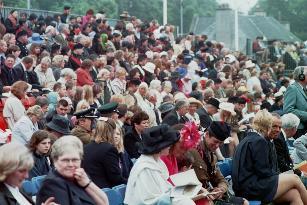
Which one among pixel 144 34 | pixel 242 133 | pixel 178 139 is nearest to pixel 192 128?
pixel 178 139

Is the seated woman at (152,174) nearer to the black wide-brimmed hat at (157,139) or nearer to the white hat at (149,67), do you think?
the black wide-brimmed hat at (157,139)

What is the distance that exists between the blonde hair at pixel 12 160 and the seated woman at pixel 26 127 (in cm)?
527

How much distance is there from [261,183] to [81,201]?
146 inches

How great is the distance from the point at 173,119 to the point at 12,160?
778 centimetres

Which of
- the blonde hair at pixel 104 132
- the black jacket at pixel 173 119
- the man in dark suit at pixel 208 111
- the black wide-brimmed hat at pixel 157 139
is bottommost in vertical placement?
the man in dark suit at pixel 208 111

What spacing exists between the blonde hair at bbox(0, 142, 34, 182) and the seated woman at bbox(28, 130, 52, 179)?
3417 millimetres

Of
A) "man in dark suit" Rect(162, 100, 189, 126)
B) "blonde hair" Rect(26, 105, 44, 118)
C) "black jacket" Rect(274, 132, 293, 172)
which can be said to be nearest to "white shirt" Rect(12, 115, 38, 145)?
"blonde hair" Rect(26, 105, 44, 118)

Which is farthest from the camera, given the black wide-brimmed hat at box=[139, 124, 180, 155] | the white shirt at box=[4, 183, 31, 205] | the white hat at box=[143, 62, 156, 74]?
the white hat at box=[143, 62, 156, 74]

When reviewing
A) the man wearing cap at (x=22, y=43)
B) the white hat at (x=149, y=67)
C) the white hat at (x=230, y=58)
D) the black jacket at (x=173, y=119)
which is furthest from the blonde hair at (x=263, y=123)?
the white hat at (x=230, y=58)

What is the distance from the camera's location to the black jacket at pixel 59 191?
7.10 meters

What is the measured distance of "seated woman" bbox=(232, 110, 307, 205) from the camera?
10.4 metres

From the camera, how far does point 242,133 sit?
14.4 meters

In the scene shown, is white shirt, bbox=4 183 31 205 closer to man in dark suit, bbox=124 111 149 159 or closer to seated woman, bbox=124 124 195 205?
seated woman, bbox=124 124 195 205

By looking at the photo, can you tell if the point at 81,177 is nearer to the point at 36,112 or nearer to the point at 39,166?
the point at 39,166
